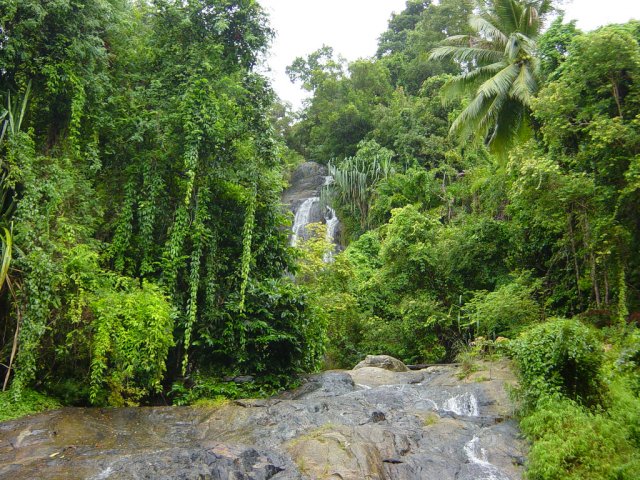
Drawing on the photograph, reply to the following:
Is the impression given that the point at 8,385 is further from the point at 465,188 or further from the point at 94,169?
the point at 465,188

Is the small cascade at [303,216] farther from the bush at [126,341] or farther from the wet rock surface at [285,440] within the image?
the bush at [126,341]

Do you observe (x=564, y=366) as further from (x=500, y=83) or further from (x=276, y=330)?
(x=500, y=83)

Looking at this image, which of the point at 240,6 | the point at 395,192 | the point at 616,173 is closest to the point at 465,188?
the point at 395,192

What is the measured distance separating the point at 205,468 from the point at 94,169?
6461mm

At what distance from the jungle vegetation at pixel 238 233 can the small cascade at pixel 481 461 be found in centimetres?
52

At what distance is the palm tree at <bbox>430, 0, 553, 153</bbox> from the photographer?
15523mm

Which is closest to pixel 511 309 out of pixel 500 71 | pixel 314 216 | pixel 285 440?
pixel 285 440

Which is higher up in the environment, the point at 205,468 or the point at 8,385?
the point at 8,385

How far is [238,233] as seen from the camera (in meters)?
11.3

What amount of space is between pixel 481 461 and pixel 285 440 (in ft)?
9.11

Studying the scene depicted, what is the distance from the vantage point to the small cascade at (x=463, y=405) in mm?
9016

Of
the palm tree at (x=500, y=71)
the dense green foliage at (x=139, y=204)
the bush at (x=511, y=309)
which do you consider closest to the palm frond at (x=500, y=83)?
the palm tree at (x=500, y=71)

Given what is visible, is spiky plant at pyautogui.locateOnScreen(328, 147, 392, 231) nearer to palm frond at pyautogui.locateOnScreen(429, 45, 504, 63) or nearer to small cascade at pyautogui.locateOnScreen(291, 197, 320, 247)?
small cascade at pyautogui.locateOnScreen(291, 197, 320, 247)

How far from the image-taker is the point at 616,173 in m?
10.5
